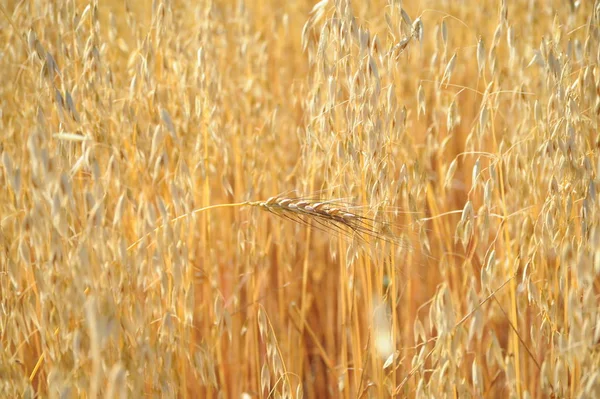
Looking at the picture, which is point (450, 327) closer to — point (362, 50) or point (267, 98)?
Result: point (362, 50)

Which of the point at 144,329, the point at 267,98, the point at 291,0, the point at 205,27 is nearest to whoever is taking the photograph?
the point at 144,329

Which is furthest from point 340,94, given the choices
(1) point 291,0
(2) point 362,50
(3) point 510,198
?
(1) point 291,0

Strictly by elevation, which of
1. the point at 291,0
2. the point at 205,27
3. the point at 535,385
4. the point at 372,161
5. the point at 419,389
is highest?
the point at 291,0

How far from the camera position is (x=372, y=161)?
85 centimetres

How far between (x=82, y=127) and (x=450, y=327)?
2.09ft

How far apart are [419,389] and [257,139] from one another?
1.97 feet

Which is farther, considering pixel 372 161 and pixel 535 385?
pixel 535 385

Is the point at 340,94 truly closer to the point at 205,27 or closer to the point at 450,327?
the point at 205,27

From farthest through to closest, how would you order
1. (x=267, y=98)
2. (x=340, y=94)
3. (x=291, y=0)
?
(x=291, y=0) → (x=267, y=98) → (x=340, y=94)

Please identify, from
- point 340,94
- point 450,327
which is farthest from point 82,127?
point 450,327

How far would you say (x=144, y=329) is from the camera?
83 centimetres

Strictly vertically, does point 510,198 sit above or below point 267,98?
below

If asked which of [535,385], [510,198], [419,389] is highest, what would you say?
[510,198]

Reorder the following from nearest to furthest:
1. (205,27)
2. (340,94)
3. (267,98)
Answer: (340,94)
(205,27)
(267,98)
